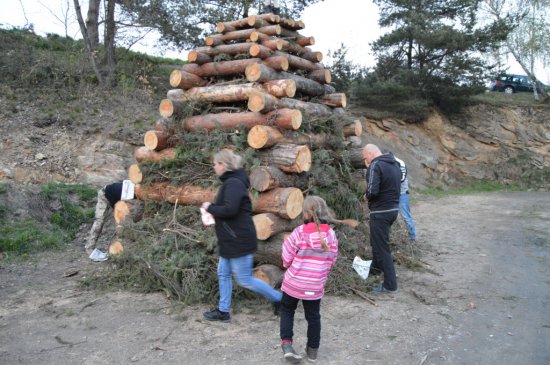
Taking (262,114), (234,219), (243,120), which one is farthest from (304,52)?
(234,219)

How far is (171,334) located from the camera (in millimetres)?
4633

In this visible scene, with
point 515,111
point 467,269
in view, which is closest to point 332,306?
point 467,269

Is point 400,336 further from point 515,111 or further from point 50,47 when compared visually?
point 515,111

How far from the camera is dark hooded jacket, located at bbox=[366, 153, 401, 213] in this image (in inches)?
238

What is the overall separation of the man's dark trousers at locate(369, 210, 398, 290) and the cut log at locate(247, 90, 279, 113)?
7.24 ft

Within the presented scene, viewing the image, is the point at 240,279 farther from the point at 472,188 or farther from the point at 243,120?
the point at 472,188

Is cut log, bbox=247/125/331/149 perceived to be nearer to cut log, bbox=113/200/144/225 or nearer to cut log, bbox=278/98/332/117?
cut log, bbox=278/98/332/117

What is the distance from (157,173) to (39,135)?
217 inches

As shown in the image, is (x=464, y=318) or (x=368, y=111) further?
(x=368, y=111)

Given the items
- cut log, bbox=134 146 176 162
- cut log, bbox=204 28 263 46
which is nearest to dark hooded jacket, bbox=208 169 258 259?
cut log, bbox=134 146 176 162

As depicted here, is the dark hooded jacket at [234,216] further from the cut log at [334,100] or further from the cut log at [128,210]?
the cut log at [334,100]

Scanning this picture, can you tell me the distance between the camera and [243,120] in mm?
6734

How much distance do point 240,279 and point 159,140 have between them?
3.45 m

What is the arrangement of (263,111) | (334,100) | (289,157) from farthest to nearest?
(334,100) → (263,111) → (289,157)
